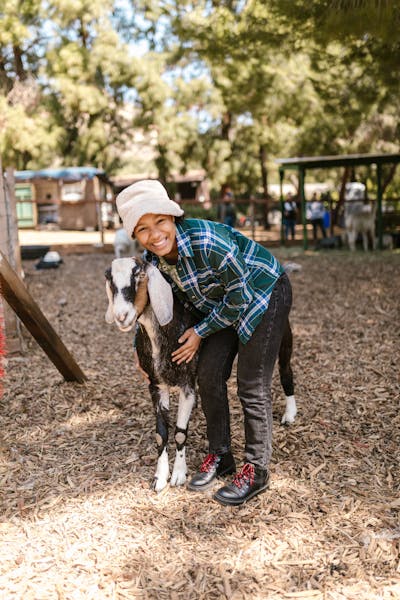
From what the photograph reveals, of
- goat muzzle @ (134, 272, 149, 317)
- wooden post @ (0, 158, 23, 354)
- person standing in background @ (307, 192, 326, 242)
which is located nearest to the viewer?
goat muzzle @ (134, 272, 149, 317)

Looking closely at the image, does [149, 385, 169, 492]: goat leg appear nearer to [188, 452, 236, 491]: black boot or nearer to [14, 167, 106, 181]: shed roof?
[188, 452, 236, 491]: black boot

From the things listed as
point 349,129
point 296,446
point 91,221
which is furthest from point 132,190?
point 91,221

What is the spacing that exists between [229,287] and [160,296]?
40 cm

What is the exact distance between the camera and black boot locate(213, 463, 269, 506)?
313cm

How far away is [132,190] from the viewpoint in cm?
285

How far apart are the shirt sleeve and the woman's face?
220 mm

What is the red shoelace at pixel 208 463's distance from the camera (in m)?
3.35

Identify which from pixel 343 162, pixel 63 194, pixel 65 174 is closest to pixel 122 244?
pixel 343 162

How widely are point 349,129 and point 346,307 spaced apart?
12552mm

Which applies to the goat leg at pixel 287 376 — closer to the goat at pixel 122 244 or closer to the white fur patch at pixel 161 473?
the white fur patch at pixel 161 473

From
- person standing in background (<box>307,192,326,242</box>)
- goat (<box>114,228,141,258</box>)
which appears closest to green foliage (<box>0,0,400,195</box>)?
person standing in background (<box>307,192,326,242</box>)

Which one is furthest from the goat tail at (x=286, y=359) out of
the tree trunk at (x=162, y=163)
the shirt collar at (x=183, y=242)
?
the tree trunk at (x=162, y=163)

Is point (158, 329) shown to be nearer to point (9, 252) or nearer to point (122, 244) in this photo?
point (9, 252)

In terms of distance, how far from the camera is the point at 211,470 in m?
3.35
